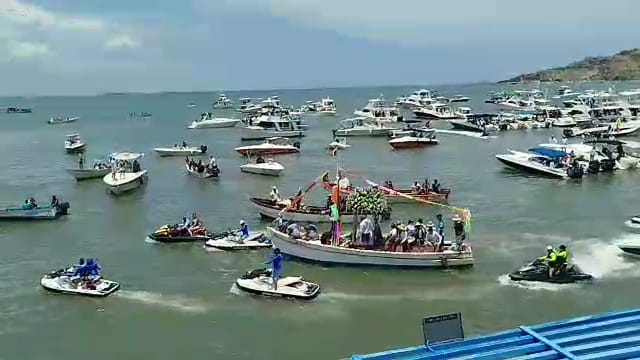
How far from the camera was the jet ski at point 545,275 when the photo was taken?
25.9m

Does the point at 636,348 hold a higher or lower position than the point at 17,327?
higher

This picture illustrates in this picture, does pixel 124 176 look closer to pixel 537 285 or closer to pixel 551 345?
pixel 537 285

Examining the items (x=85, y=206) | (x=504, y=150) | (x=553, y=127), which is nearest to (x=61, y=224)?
(x=85, y=206)

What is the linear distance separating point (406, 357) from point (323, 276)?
55.6 feet

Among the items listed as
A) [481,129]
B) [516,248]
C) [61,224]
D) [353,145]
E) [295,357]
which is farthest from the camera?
[481,129]

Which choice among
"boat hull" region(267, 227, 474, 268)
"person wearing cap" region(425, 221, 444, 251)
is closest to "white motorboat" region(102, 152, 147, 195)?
"boat hull" region(267, 227, 474, 268)

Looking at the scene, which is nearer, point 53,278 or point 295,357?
point 295,357

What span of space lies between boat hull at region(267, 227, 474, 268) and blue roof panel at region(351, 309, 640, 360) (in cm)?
1577

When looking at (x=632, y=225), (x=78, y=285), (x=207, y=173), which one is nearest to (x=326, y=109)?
(x=207, y=173)

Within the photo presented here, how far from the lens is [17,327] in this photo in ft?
78.0

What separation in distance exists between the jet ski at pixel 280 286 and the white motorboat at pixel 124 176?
80.8ft

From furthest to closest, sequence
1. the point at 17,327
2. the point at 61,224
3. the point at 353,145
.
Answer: the point at 353,145
the point at 61,224
the point at 17,327

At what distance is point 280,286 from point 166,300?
3.85 metres

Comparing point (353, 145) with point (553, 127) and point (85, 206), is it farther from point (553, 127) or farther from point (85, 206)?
point (85, 206)
